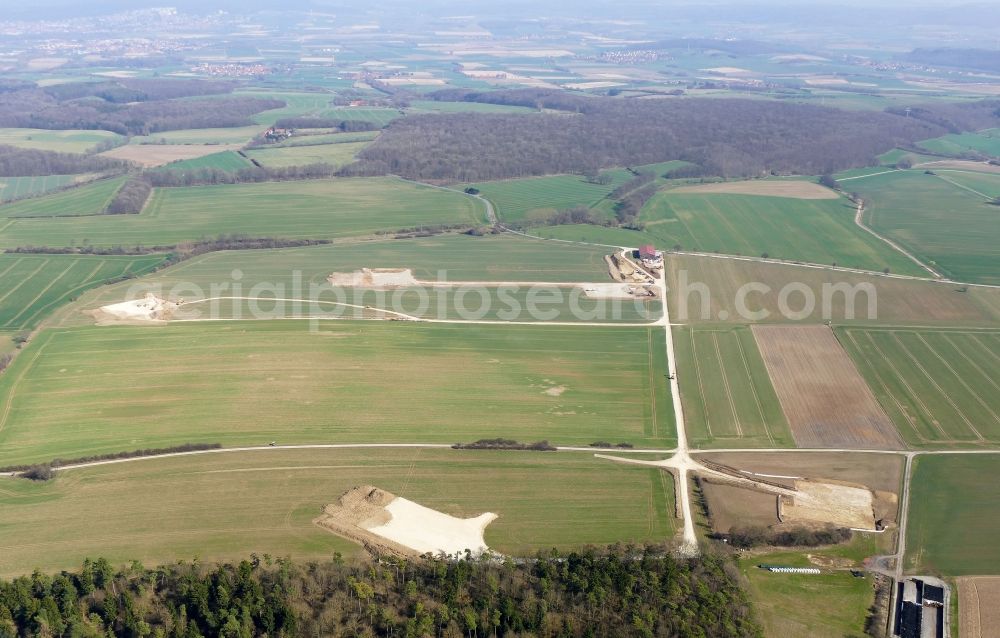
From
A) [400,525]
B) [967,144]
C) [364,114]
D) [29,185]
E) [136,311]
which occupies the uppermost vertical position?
[364,114]

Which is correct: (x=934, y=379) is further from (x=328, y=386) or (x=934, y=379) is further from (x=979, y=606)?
(x=328, y=386)

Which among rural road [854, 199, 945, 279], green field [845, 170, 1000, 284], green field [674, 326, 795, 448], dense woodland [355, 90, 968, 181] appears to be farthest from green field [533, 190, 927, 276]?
green field [674, 326, 795, 448]

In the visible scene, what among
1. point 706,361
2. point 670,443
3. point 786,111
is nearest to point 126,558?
point 670,443

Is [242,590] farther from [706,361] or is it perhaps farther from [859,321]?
[859,321]

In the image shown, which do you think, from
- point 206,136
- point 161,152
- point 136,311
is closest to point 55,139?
point 161,152

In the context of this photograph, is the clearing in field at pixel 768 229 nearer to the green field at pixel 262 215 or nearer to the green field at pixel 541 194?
the green field at pixel 541 194

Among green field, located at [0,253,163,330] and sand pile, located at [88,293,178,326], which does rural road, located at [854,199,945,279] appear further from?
green field, located at [0,253,163,330]
